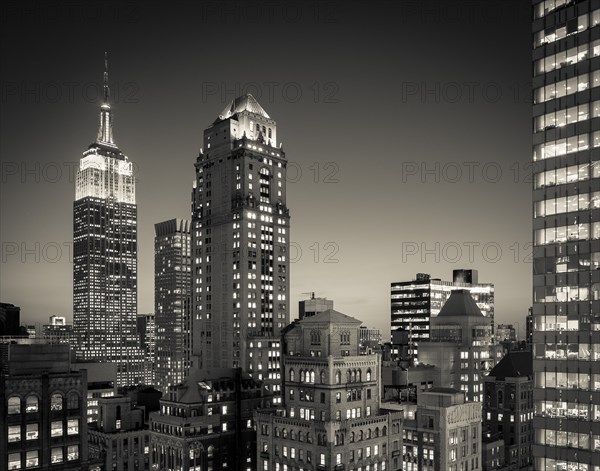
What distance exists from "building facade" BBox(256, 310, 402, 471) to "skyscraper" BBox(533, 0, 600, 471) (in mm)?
41513

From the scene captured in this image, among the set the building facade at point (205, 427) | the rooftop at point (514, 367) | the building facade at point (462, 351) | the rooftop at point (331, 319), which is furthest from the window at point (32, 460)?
the building facade at point (462, 351)

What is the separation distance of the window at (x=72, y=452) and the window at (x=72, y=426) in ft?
5.25

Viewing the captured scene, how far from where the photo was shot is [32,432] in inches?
2955

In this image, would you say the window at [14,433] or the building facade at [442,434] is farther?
the building facade at [442,434]

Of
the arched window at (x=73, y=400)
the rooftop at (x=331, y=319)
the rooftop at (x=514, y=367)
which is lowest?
the rooftop at (x=514, y=367)

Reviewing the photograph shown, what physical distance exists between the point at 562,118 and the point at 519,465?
11042cm

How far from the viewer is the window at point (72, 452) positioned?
77312 mm

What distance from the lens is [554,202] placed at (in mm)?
88375

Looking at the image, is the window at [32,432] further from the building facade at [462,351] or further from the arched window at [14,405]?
the building facade at [462,351]

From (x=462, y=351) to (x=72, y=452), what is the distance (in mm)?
136623

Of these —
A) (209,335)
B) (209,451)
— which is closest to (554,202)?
(209,451)

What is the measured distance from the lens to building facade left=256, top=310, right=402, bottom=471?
118812 mm

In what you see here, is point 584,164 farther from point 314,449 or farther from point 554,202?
point 314,449

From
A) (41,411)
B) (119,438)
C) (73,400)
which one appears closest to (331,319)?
(73,400)
